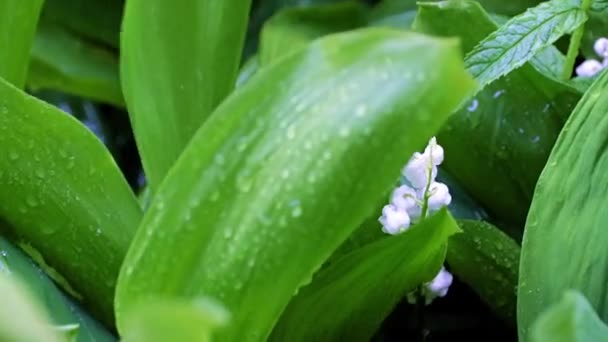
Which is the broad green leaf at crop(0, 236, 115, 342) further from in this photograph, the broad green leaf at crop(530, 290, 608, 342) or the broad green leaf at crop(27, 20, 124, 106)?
the broad green leaf at crop(27, 20, 124, 106)

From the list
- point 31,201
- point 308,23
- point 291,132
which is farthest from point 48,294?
point 308,23


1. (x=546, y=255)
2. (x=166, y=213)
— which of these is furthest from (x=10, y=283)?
(x=546, y=255)

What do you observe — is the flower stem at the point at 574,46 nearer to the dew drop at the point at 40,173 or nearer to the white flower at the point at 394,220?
the white flower at the point at 394,220

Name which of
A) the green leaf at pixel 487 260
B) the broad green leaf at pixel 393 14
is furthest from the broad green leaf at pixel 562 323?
the broad green leaf at pixel 393 14

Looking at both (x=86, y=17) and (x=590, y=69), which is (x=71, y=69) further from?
(x=590, y=69)

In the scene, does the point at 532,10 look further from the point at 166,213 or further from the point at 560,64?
the point at 166,213

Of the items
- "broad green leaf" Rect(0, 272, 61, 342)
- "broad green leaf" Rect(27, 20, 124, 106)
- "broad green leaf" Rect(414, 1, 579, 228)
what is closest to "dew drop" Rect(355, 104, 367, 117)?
"broad green leaf" Rect(0, 272, 61, 342)
